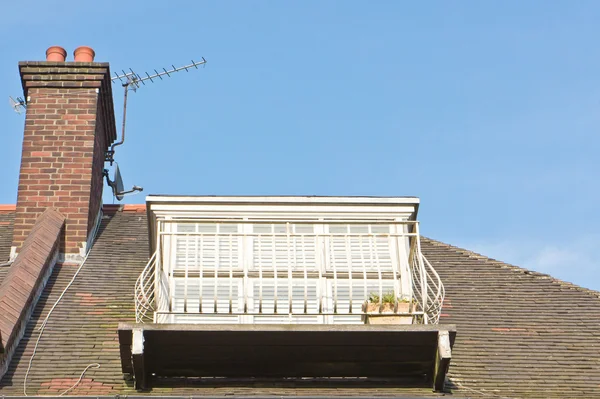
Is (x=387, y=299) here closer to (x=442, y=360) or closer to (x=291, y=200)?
(x=442, y=360)

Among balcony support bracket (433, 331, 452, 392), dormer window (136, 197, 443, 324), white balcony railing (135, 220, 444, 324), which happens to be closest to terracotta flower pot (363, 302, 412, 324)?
dormer window (136, 197, 443, 324)

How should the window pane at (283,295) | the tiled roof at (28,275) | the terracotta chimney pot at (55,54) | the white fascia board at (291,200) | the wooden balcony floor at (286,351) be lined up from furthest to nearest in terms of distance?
the terracotta chimney pot at (55,54) → the white fascia board at (291,200) → the window pane at (283,295) → the tiled roof at (28,275) → the wooden balcony floor at (286,351)

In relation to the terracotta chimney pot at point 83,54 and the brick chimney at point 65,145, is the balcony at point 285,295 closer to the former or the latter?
the brick chimney at point 65,145

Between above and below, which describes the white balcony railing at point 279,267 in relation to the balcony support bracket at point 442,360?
above

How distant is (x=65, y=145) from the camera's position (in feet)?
40.8

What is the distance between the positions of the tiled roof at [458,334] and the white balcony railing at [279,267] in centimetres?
56

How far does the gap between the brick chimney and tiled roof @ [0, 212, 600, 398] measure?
554mm

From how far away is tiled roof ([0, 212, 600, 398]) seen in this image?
29.8ft

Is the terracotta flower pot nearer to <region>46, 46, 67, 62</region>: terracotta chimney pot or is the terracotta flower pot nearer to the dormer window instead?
the dormer window

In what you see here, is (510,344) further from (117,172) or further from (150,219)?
(117,172)

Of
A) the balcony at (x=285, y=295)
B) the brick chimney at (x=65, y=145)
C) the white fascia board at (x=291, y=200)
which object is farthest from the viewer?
the brick chimney at (x=65, y=145)

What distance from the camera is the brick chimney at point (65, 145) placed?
12.0 meters

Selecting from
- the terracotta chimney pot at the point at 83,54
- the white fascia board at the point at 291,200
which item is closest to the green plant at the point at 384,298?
the white fascia board at the point at 291,200

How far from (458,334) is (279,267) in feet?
6.67
